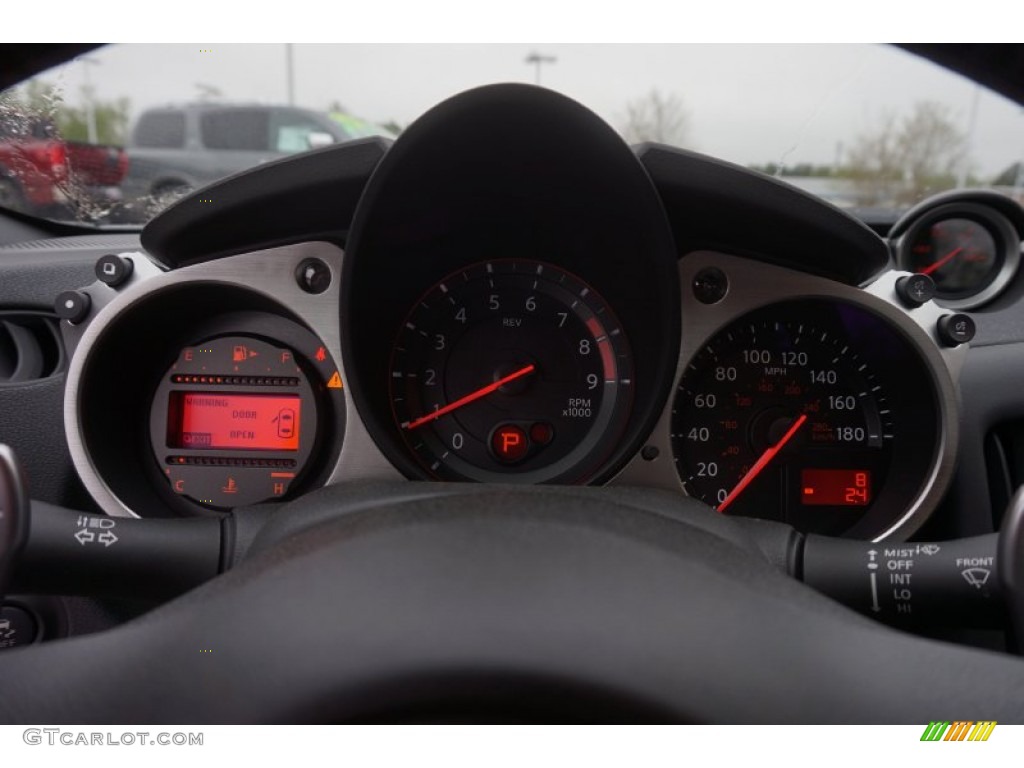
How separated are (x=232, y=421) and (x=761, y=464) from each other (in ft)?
4.25

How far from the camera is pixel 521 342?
7.75 feet

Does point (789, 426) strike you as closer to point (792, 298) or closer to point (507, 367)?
point (792, 298)

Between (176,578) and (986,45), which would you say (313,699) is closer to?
(176,578)

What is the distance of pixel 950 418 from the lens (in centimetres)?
206

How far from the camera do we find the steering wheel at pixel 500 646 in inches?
35.4

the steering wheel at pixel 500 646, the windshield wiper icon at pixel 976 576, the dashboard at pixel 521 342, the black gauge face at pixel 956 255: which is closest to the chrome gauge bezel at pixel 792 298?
the dashboard at pixel 521 342

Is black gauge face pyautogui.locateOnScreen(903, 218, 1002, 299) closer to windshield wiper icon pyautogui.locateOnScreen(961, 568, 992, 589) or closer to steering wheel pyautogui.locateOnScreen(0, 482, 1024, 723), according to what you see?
windshield wiper icon pyautogui.locateOnScreen(961, 568, 992, 589)

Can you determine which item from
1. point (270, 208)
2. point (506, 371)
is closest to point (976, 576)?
point (506, 371)

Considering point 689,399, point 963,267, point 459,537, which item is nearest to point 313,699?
point 459,537

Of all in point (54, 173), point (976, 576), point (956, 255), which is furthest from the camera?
point (956, 255)

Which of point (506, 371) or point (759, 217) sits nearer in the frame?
point (759, 217)

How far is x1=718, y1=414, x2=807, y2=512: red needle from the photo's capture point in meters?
2.27

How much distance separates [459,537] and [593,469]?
121cm

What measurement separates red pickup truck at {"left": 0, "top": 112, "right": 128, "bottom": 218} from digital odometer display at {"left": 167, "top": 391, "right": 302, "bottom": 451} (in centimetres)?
70
